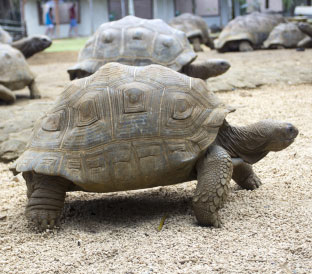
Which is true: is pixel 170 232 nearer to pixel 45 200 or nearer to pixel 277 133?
pixel 45 200

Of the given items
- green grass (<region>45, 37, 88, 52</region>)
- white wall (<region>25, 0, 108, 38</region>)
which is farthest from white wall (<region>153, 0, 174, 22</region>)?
green grass (<region>45, 37, 88, 52</region>)

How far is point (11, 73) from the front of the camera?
704 cm

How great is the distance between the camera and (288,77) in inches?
292

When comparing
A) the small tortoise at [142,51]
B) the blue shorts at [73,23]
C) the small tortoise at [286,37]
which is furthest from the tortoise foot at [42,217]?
the blue shorts at [73,23]

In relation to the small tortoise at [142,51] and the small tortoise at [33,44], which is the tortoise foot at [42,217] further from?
the small tortoise at [33,44]

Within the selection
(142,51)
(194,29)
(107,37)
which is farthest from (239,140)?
(194,29)

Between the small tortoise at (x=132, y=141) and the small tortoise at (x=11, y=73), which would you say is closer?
the small tortoise at (x=132, y=141)

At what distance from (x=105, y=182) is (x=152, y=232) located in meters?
0.37

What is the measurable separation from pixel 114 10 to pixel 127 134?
67.9 ft

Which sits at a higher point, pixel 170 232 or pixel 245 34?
pixel 170 232

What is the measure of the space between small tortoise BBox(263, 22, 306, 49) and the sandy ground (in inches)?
365

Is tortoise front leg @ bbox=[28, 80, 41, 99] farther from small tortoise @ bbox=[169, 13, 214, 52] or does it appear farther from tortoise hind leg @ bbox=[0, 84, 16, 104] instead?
small tortoise @ bbox=[169, 13, 214, 52]

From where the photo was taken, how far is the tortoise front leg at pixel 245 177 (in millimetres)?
3138

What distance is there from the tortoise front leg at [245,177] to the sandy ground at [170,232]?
2.1 inches
